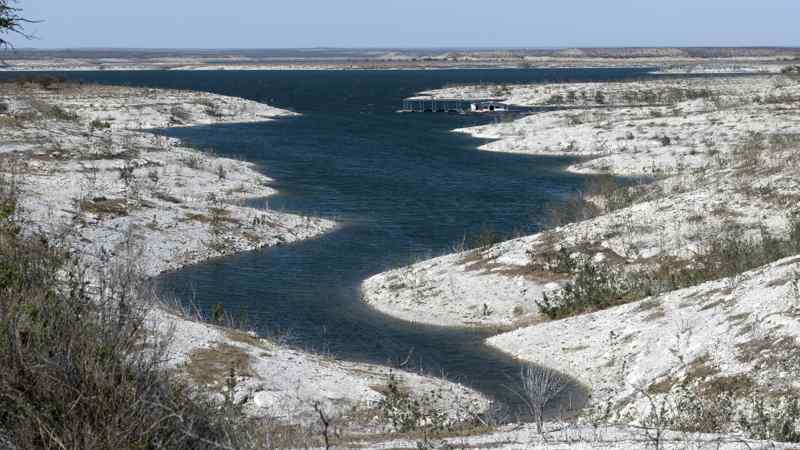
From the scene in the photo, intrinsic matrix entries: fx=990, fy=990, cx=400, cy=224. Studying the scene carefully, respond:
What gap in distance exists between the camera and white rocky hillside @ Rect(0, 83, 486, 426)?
62.8 feet

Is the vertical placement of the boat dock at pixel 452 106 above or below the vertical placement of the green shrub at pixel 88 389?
below

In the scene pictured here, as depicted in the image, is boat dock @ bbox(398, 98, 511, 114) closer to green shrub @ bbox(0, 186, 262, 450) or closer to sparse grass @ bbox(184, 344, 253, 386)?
sparse grass @ bbox(184, 344, 253, 386)

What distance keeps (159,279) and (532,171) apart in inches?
1156

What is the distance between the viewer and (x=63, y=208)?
36.5 metres

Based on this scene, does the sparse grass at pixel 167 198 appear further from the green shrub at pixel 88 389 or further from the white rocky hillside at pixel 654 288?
the green shrub at pixel 88 389

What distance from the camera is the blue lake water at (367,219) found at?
25.7 m

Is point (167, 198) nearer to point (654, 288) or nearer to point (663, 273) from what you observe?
point (663, 273)

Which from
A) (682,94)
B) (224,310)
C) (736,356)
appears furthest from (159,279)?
(682,94)

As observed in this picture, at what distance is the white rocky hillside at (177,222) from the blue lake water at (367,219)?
1491mm

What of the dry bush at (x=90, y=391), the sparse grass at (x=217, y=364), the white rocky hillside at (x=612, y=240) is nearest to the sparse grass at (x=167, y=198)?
the white rocky hillside at (x=612, y=240)

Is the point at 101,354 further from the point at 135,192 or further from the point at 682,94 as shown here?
the point at 682,94

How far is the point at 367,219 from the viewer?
1679 inches

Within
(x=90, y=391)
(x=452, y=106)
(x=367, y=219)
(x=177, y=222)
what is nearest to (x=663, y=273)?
(x=367, y=219)

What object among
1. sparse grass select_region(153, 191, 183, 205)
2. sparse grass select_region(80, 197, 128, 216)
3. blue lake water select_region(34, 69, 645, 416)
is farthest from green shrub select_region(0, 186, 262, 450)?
sparse grass select_region(153, 191, 183, 205)
